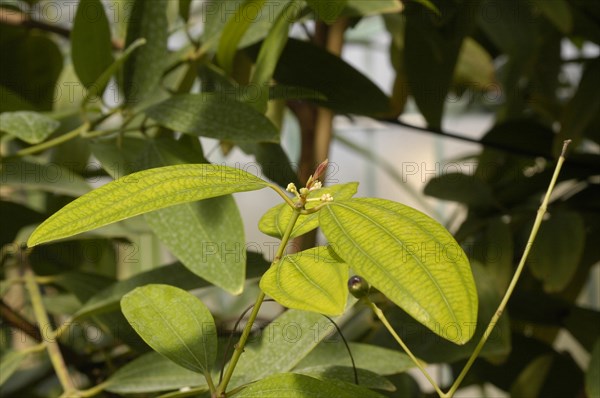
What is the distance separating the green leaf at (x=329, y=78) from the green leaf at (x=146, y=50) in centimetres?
8

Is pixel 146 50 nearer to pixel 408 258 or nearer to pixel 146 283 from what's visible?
pixel 146 283

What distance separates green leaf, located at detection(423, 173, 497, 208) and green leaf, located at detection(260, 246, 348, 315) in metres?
0.30

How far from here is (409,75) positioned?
0.54 meters

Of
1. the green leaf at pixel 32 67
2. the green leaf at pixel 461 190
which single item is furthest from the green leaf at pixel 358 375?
the green leaf at pixel 32 67

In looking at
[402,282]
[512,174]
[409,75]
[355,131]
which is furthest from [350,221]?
[355,131]

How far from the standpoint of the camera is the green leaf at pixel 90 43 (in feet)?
1.29

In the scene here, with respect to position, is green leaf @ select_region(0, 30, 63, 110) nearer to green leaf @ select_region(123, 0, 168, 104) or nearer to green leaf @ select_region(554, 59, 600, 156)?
green leaf @ select_region(123, 0, 168, 104)

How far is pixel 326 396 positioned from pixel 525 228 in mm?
405

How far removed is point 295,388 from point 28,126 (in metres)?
0.19

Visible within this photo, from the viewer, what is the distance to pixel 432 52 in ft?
1.75

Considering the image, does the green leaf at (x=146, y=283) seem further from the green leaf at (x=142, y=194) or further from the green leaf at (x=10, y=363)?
the green leaf at (x=142, y=194)

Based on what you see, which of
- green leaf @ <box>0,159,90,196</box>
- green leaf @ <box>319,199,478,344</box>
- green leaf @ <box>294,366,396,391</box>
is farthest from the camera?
green leaf @ <box>0,159,90,196</box>

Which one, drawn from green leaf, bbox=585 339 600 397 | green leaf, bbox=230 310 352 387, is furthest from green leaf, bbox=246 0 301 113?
green leaf, bbox=585 339 600 397

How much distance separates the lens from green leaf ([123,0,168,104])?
0.39 m
